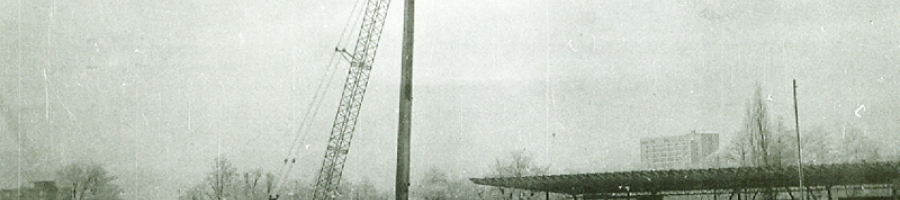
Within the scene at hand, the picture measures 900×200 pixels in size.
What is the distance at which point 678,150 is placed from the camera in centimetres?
15525

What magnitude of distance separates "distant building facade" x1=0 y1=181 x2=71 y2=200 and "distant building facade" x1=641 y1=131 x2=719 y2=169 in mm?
92401

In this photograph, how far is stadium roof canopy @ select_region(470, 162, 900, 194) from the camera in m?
40.9

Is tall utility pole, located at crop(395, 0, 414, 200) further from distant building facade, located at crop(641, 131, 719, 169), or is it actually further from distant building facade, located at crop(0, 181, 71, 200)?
distant building facade, located at crop(641, 131, 719, 169)

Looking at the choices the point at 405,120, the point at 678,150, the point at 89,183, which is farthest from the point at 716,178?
the point at 678,150

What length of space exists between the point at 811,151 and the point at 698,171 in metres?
40.3

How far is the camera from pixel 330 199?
5647 cm

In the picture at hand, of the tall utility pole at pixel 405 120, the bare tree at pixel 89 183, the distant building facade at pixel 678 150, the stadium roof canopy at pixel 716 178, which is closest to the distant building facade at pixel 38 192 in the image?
the bare tree at pixel 89 183

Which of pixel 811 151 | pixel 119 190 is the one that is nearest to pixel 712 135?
pixel 811 151

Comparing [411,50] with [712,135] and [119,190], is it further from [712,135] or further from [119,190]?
[712,135]

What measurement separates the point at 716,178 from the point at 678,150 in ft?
381

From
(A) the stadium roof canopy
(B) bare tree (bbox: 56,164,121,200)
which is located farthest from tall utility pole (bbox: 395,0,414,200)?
(B) bare tree (bbox: 56,164,121,200)

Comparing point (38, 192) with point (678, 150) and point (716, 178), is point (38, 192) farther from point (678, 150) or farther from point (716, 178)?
point (678, 150)

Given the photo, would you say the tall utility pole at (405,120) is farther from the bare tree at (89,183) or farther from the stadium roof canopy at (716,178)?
the bare tree at (89,183)

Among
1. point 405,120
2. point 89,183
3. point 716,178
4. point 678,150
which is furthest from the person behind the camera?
point 678,150
